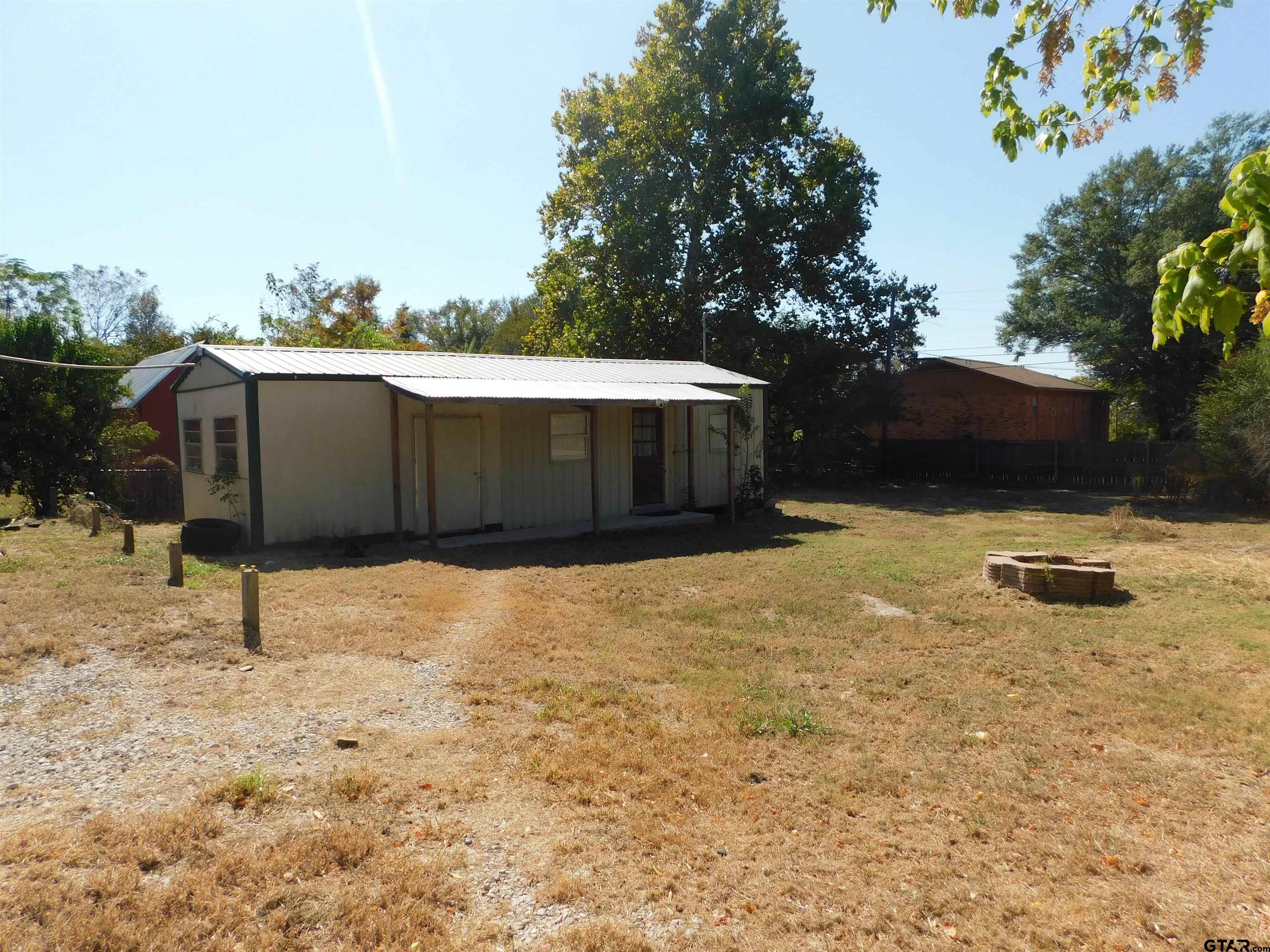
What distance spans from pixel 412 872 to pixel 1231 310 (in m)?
3.55

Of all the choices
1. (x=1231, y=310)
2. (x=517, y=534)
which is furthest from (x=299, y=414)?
(x=1231, y=310)

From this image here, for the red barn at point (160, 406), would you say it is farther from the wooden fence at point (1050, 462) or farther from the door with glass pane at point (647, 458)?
the wooden fence at point (1050, 462)

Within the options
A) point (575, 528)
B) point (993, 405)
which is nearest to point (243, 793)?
point (575, 528)

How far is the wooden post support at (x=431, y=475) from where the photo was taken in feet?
38.2

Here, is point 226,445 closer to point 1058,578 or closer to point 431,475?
point 431,475

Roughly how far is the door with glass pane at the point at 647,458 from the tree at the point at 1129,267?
1693 cm

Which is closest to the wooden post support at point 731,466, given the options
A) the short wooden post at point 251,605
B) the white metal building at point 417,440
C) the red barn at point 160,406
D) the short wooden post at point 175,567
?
the white metal building at point 417,440

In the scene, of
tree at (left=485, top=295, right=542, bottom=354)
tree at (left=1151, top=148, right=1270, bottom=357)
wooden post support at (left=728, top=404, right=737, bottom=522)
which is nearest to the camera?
→ tree at (left=1151, top=148, right=1270, bottom=357)

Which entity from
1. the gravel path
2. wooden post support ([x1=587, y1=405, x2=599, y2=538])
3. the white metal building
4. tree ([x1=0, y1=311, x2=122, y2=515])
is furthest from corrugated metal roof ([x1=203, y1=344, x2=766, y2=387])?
the gravel path

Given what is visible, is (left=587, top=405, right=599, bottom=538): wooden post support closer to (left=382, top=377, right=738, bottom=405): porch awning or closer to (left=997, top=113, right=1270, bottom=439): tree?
(left=382, top=377, right=738, bottom=405): porch awning

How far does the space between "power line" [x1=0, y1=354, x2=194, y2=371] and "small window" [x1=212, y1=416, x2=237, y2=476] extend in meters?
1.13

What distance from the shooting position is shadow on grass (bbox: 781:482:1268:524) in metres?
17.4

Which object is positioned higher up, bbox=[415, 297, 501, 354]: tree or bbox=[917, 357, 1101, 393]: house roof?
bbox=[415, 297, 501, 354]: tree

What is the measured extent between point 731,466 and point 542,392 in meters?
4.37
